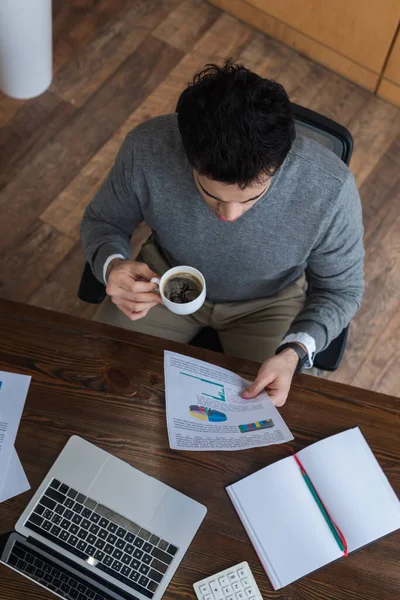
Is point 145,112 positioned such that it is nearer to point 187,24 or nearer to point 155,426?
point 187,24

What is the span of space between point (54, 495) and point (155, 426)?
23 cm

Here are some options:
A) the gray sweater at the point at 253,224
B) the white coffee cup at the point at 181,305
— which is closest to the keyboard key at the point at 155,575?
the white coffee cup at the point at 181,305

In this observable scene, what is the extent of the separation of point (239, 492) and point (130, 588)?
0.85 feet

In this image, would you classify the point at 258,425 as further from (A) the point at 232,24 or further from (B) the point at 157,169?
(A) the point at 232,24

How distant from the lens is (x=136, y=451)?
51.8 inches

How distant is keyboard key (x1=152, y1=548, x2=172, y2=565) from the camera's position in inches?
47.9

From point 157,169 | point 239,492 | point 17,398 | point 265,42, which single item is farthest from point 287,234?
point 265,42

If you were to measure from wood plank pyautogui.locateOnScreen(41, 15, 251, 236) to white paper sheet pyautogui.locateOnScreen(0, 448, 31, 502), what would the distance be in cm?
135

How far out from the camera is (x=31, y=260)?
246 cm

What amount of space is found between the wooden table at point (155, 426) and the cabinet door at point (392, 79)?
176 cm

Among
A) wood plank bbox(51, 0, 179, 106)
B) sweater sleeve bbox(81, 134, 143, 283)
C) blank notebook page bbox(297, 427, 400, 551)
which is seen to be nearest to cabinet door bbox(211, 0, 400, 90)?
wood plank bbox(51, 0, 179, 106)

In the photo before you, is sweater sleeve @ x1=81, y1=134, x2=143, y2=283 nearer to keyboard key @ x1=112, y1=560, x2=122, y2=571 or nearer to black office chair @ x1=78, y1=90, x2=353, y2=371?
black office chair @ x1=78, y1=90, x2=353, y2=371

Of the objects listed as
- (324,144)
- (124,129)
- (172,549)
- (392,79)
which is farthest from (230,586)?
(392,79)

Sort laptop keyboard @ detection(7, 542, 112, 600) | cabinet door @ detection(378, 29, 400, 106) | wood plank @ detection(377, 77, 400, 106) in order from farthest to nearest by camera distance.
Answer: wood plank @ detection(377, 77, 400, 106)
cabinet door @ detection(378, 29, 400, 106)
laptop keyboard @ detection(7, 542, 112, 600)
